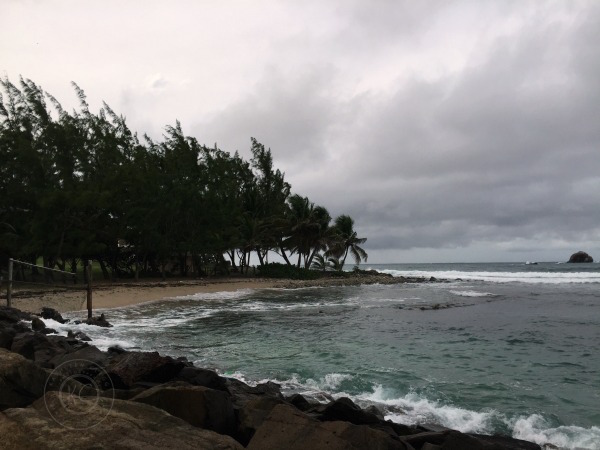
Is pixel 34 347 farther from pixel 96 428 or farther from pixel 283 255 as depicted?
pixel 283 255

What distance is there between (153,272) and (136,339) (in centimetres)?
3126

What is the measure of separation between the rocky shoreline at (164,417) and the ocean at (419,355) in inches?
56.4

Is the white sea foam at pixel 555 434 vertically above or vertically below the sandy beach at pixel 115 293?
below

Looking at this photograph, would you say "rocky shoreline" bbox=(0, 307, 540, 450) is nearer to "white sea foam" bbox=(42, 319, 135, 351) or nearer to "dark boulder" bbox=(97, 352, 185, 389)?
"dark boulder" bbox=(97, 352, 185, 389)

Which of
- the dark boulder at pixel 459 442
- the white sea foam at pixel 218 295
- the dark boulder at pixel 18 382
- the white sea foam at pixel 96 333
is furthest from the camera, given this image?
the white sea foam at pixel 218 295

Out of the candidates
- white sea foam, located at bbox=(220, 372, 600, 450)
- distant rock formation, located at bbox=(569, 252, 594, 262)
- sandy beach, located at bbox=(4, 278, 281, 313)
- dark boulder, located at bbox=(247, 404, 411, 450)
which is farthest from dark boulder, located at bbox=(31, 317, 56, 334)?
distant rock formation, located at bbox=(569, 252, 594, 262)

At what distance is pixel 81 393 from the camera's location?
15.3ft

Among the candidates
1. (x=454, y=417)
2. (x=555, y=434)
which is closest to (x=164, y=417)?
(x=454, y=417)

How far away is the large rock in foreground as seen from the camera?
11.1 feet

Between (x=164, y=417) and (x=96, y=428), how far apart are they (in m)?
0.60

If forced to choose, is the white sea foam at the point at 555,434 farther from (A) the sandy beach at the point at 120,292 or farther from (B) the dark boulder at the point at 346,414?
(A) the sandy beach at the point at 120,292

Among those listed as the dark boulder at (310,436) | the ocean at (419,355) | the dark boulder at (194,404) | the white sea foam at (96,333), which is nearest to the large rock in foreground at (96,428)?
the dark boulder at (310,436)

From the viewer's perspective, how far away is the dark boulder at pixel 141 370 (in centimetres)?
633

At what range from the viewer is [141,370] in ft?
21.8
